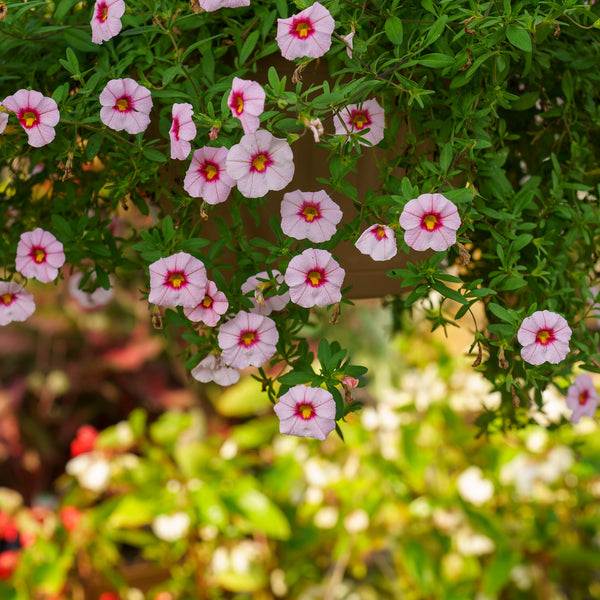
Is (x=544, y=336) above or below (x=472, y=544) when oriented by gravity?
above

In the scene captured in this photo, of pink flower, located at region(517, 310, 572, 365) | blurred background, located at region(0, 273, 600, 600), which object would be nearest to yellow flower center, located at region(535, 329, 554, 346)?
pink flower, located at region(517, 310, 572, 365)

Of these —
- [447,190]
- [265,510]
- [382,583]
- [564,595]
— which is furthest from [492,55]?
[564,595]

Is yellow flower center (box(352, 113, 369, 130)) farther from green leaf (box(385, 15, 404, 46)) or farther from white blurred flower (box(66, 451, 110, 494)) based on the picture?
white blurred flower (box(66, 451, 110, 494))

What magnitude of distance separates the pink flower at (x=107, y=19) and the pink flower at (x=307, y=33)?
0.53 feet

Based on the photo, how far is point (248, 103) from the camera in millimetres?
509

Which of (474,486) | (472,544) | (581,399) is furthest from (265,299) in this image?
(472,544)

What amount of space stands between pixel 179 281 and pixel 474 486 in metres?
1.13

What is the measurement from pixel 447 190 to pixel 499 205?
9 cm

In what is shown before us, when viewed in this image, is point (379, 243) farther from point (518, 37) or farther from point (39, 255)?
point (39, 255)

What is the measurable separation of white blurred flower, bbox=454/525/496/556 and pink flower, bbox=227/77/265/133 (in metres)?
1.36

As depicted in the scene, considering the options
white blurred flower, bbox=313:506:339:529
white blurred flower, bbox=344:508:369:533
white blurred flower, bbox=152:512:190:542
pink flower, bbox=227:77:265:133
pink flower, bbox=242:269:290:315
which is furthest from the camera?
white blurred flower, bbox=313:506:339:529

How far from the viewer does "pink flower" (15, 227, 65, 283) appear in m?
0.66

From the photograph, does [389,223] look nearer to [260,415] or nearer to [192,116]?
[192,116]

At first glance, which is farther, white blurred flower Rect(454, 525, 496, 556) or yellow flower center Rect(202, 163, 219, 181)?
white blurred flower Rect(454, 525, 496, 556)
